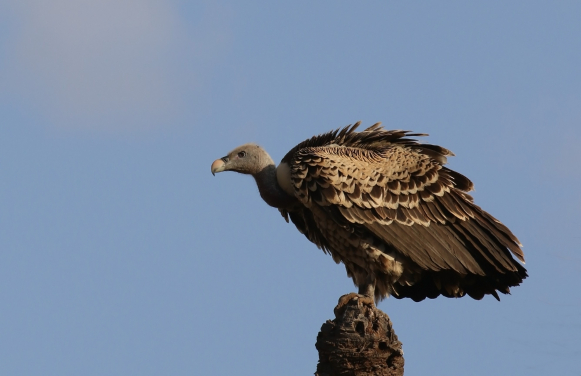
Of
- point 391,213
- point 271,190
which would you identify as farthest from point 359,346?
point 271,190

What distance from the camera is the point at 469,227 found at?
444 inches

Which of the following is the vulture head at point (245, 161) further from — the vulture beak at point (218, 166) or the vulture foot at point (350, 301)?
the vulture foot at point (350, 301)

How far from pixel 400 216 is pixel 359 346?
298 centimetres

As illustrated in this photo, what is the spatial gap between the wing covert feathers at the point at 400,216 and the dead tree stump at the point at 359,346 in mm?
2221

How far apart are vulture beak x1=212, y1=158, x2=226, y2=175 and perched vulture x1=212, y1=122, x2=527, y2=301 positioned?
14 mm

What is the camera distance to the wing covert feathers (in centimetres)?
1091

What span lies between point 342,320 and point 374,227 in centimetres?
241

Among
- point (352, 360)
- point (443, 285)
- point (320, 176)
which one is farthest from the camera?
point (443, 285)

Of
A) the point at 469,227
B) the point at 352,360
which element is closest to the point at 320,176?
the point at 469,227

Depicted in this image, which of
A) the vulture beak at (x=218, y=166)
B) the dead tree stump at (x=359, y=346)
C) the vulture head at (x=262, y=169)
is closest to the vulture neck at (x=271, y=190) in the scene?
the vulture head at (x=262, y=169)

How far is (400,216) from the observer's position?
11.2 m

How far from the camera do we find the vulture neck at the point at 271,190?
11.6 m

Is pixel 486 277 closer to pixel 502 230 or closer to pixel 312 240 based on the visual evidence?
pixel 502 230

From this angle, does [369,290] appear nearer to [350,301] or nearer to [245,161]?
[350,301]
